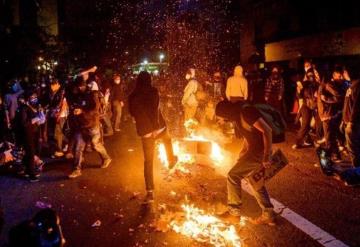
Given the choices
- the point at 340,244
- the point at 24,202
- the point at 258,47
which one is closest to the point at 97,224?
the point at 24,202

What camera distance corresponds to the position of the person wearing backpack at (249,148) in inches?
201

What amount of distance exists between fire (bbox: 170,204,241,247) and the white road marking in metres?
0.95

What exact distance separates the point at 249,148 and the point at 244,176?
43 cm

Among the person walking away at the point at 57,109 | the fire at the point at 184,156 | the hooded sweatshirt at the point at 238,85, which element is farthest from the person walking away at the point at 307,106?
the person walking away at the point at 57,109

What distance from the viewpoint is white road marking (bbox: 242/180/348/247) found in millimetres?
4875

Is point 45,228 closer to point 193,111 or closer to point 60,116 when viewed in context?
point 60,116

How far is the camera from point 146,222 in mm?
5691

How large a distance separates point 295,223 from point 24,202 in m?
4.60

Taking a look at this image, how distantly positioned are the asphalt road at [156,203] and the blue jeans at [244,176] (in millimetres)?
367

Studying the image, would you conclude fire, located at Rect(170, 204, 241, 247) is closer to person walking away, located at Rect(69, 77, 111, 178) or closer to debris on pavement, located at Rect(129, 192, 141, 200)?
debris on pavement, located at Rect(129, 192, 141, 200)

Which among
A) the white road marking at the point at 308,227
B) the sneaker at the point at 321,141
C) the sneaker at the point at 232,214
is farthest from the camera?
the sneaker at the point at 321,141

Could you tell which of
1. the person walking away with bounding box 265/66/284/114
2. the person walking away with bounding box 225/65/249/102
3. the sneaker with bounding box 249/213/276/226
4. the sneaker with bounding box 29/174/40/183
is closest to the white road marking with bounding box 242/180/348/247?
the sneaker with bounding box 249/213/276/226

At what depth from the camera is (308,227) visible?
17.5 ft

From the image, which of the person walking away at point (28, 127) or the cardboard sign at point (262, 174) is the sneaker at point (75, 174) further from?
the cardboard sign at point (262, 174)
